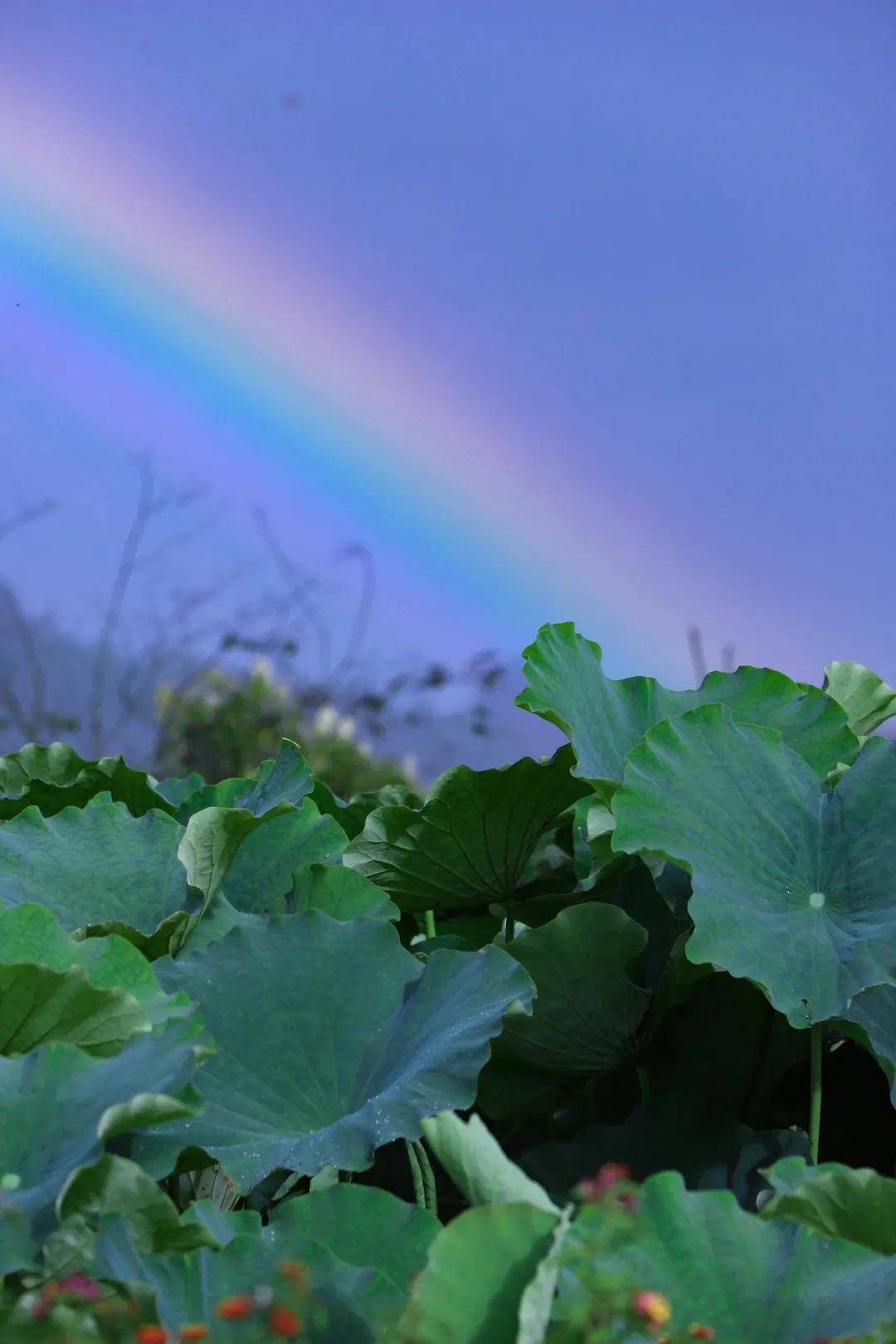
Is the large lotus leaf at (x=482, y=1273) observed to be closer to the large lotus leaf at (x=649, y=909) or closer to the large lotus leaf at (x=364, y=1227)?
the large lotus leaf at (x=364, y=1227)

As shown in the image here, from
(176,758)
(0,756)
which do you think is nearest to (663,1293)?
(0,756)

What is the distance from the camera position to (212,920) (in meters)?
0.62

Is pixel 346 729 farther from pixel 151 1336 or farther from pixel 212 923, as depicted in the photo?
pixel 151 1336

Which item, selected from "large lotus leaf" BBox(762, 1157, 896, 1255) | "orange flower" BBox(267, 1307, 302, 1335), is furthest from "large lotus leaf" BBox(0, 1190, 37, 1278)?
"large lotus leaf" BBox(762, 1157, 896, 1255)

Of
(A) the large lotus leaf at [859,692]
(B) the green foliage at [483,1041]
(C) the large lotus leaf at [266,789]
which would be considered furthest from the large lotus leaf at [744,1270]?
(A) the large lotus leaf at [859,692]

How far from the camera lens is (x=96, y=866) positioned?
66cm

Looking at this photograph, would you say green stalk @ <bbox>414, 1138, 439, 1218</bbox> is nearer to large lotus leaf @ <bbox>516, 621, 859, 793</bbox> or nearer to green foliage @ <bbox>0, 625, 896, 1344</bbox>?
green foliage @ <bbox>0, 625, 896, 1344</bbox>

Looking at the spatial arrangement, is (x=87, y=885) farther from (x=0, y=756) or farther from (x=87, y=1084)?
(x=0, y=756)

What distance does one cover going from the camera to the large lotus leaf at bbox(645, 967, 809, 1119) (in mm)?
630

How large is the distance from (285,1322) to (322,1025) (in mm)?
275

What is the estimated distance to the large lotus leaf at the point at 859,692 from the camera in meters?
0.85

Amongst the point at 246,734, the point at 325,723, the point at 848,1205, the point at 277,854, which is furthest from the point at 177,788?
the point at 246,734

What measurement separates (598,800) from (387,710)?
20.2 ft

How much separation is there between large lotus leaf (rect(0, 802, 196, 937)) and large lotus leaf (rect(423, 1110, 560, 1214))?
10.5 inches
